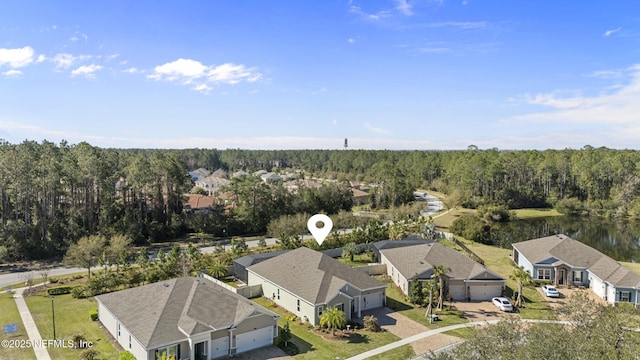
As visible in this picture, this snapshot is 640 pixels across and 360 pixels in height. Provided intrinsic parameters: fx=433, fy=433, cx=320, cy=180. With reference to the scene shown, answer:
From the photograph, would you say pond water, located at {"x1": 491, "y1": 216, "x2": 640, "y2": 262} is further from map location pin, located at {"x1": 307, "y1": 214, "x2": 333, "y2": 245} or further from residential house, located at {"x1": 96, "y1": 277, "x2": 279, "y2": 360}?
residential house, located at {"x1": 96, "y1": 277, "x2": 279, "y2": 360}

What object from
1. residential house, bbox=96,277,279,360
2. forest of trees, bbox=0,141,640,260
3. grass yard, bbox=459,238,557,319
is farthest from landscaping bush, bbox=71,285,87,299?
grass yard, bbox=459,238,557,319

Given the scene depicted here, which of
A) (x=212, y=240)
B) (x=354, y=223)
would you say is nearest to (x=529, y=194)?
(x=354, y=223)

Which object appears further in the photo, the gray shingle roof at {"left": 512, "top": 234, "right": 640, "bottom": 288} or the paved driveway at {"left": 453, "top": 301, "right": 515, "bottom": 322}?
the gray shingle roof at {"left": 512, "top": 234, "right": 640, "bottom": 288}

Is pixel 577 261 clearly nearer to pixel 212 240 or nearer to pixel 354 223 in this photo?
pixel 354 223

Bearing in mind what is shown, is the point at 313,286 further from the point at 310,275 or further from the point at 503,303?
the point at 503,303

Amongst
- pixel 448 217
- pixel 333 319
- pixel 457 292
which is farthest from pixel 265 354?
pixel 448 217

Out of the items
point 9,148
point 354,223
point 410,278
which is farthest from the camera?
point 354,223
